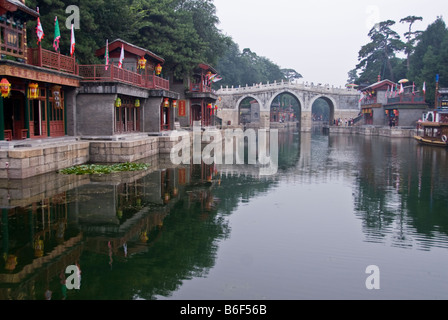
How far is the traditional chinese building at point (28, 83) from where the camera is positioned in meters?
14.6

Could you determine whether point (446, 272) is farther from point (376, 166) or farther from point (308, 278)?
point (376, 166)

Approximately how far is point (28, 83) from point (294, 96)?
180 feet

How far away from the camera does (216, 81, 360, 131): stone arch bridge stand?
66.7 metres

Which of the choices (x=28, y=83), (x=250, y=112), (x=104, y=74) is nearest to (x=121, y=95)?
(x=104, y=74)

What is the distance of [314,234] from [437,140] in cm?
2864

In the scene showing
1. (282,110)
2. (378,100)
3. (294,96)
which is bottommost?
(378,100)

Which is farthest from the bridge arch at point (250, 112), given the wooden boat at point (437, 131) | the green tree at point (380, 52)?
the wooden boat at point (437, 131)

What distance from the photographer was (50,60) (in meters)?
16.9

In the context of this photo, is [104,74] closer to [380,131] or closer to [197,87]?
[197,87]

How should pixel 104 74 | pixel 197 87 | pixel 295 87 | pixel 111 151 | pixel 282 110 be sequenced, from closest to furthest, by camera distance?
pixel 111 151
pixel 104 74
pixel 197 87
pixel 295 87
pixel 282 110

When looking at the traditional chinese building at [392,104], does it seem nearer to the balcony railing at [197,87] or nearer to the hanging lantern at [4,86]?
the balcony railing at [197,87]

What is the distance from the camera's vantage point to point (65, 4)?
76.1 feet

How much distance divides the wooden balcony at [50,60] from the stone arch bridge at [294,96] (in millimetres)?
48281

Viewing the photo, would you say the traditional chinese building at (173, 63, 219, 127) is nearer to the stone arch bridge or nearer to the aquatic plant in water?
the aquatic plant in water
